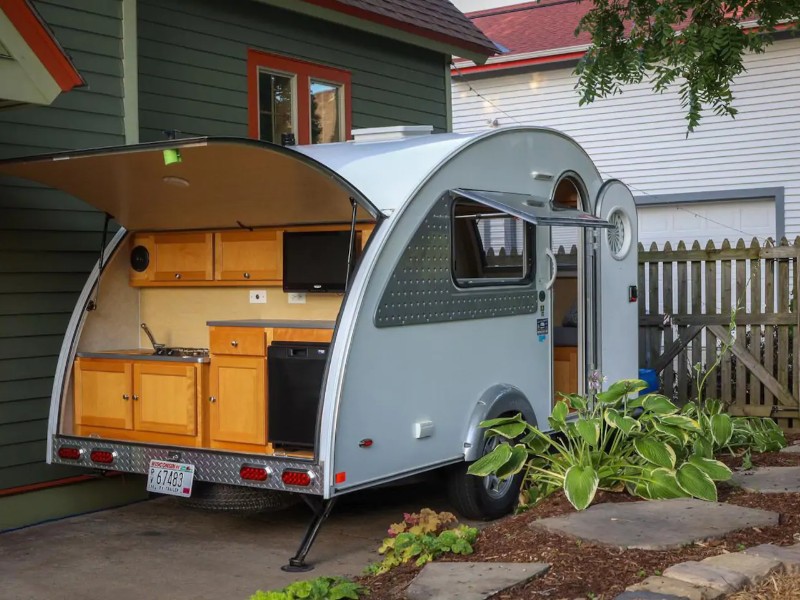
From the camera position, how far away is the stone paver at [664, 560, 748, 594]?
4.34 meters

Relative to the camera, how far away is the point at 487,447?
23.4 feet

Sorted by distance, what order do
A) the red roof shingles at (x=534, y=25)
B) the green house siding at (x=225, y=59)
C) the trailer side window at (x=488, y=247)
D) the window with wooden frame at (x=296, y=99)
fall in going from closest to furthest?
1. the trailer side window at (x=488, y=247)
2. the green house siding at (x=225, y=59)
3. the window with wooden frame at (x=296, y=99)
4. the red roof shingles at (x=534, y=25)

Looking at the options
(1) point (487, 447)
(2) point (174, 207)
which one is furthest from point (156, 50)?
(1) point (487, 447)

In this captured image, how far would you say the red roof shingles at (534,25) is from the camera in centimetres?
1873

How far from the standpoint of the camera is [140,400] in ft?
23.4

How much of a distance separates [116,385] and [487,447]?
2.51m

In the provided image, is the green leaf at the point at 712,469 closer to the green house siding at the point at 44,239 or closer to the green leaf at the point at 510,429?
the green leaf at the point at 510,429

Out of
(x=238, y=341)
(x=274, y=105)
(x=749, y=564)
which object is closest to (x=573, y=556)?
(x=749, y=564)

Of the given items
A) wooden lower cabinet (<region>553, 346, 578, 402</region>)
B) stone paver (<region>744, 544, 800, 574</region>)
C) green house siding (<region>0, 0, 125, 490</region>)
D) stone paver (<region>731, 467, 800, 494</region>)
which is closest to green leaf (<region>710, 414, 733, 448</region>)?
stone paver (<region>731, 467, 800, 494</region>)

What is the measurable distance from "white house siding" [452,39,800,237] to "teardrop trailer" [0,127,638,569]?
9.47m

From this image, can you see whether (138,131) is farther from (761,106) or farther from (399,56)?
(761,106)

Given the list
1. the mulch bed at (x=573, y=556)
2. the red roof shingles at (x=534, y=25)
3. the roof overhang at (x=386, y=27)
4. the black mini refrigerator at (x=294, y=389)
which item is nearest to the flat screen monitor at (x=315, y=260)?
the black mini refrigerator at (x=294, y=389)

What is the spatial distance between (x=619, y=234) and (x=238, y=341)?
3.67 metres

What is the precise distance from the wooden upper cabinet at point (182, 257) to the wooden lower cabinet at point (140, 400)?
764 mm
